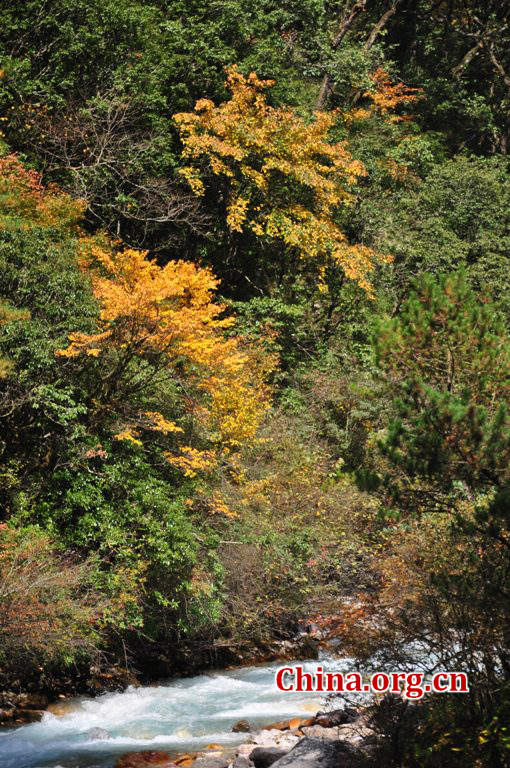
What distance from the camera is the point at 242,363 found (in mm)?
17656

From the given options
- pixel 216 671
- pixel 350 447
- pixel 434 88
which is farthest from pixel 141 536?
pixel 434 88

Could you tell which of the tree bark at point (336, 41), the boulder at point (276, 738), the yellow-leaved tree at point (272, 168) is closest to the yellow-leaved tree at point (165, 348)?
the boulder at point (276, 738)

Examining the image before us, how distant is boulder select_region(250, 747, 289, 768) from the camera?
34.0ft

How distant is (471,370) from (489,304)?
81 cm

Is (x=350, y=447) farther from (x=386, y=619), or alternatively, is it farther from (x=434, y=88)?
(x=434, y=88)

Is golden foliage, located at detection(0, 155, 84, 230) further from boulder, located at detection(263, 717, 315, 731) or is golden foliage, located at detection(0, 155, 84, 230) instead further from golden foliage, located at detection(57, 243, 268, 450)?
boulder, located at detection(263, 717, 315, 731)

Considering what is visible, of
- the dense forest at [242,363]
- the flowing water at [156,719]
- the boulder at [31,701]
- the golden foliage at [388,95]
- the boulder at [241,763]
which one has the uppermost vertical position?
the golden foliage at [388,95]

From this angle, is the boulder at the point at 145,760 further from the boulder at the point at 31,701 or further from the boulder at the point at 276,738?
the boulder at the point at 31,701

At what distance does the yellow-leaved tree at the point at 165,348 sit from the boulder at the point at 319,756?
19.2 ft

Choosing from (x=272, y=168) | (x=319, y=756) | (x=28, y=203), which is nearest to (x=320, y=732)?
(x=319, y=756)

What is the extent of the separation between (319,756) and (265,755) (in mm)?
1278

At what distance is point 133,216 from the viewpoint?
20.9m

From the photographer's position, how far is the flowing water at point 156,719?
37.3 feet

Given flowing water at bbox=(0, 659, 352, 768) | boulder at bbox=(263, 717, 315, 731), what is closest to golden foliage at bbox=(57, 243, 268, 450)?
flowing water at bbox=(0, 659, 352, 768)
